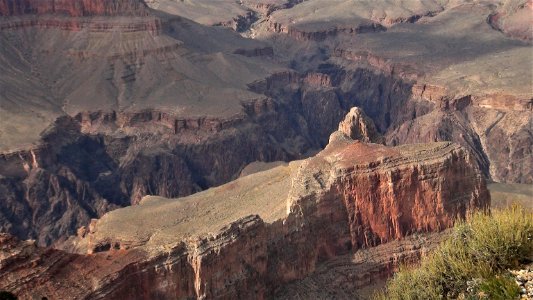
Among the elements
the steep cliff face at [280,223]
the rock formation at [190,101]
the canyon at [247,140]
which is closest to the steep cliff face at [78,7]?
the rock formation at [190,101]

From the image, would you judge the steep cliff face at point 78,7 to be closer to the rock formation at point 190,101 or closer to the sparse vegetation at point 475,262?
the rock formation at point 190,101

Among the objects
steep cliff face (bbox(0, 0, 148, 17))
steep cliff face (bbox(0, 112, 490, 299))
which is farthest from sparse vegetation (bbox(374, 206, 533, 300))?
steep cliff face (bbox(0, 0, 148, 17))

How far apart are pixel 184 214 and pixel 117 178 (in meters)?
49.9

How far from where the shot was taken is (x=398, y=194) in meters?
44.3

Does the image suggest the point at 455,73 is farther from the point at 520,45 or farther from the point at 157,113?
the point at 157,113

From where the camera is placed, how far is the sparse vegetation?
22.5 m

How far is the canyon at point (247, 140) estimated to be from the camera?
1532 inches

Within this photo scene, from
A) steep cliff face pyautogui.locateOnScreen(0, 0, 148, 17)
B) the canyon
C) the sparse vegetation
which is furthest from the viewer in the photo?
steep cliff face pyautogui.locateOnScreen(0, 0, 148, 17)

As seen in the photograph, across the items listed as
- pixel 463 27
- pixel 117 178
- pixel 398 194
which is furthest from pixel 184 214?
pixel 463 27

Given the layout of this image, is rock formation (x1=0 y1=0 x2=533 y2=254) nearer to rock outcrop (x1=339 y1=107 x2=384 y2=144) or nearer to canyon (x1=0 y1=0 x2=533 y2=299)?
canyon (x1=0 y1=0 x2=533 y2=299)

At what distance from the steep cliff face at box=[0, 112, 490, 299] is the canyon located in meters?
0.13

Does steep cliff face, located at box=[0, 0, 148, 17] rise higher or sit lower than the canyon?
higher

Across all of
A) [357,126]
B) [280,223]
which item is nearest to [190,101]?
[357,126]

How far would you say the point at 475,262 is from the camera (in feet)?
77.3
